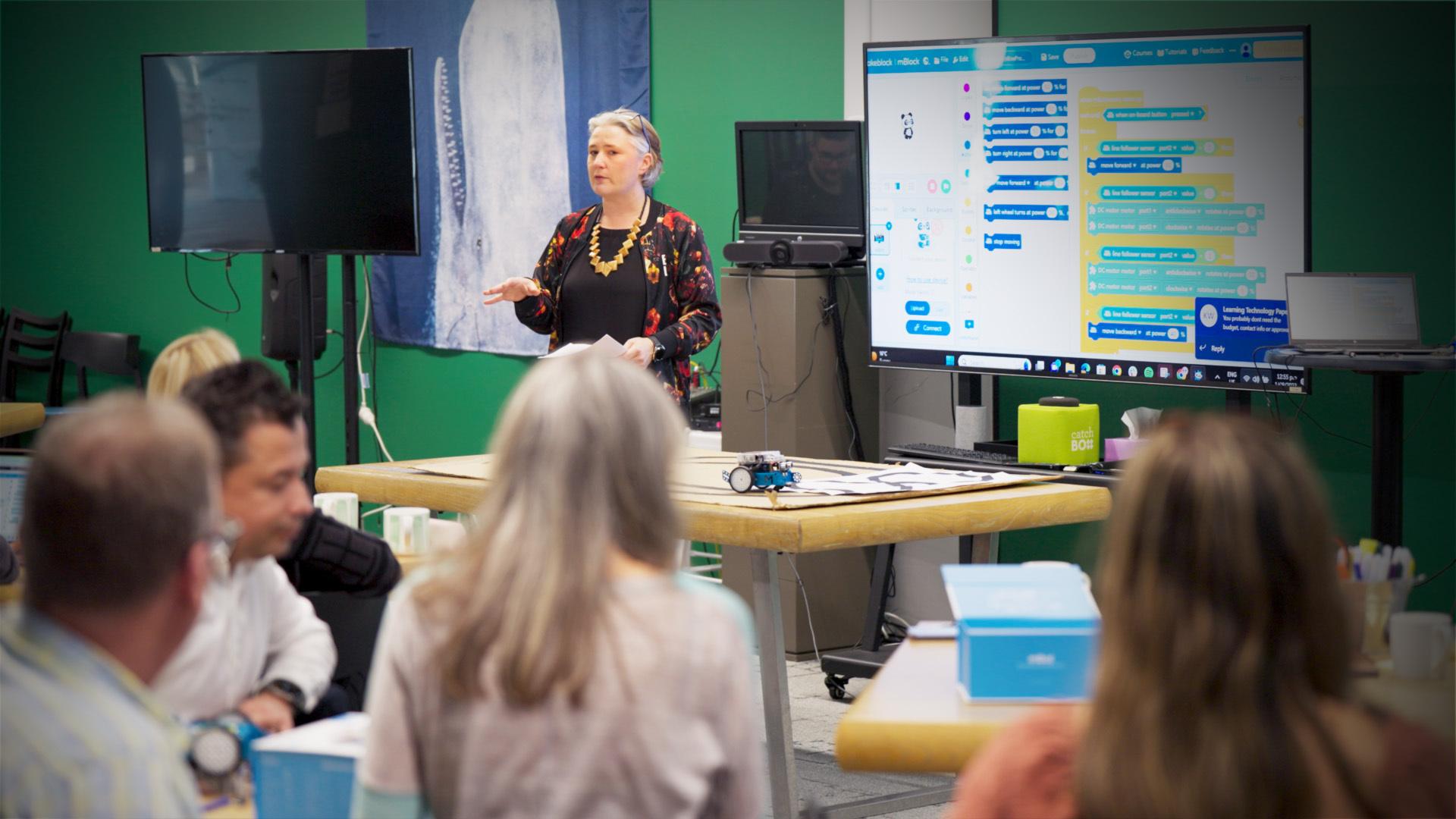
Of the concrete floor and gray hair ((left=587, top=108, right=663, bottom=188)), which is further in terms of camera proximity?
gray hair ((left=587, top=108, right=663, bottom=188))

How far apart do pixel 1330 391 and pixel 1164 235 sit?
2.04ft

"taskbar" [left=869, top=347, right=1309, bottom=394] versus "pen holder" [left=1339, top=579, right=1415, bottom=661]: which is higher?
"taskbar" [left=869, top=347, right=1309, bottom=394]

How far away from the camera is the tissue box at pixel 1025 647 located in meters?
2.00

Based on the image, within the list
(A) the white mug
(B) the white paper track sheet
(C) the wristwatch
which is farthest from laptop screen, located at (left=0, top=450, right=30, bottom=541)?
(A) the white mug

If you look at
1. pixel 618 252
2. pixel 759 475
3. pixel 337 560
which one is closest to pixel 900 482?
pixel 759 475

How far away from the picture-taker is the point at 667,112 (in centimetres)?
621

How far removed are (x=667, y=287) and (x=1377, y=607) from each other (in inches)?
110

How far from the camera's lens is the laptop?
3.66m

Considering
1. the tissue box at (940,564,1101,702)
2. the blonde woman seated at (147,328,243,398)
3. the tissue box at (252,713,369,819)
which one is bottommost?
the tissue box at (252,713,369,819)

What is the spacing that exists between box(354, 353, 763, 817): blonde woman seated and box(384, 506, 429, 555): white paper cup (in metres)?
1.37

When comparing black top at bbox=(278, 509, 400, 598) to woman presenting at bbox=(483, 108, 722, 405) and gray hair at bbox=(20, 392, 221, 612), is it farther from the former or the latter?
woman presenting at bbox=(483, 108, 722, 405)

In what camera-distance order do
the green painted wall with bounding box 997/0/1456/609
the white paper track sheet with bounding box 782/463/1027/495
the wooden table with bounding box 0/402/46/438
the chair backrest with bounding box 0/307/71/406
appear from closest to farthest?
the white paper track sheet with bounding box 782/463/1027/495
the green painted wall with bounding box 997/0/1456/609
the wooden table with bounding box 0/402/46/438
the chair backrest with bounding box 0/307/71/406

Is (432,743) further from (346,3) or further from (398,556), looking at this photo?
(346,3)

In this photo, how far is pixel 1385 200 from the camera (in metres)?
4.29
